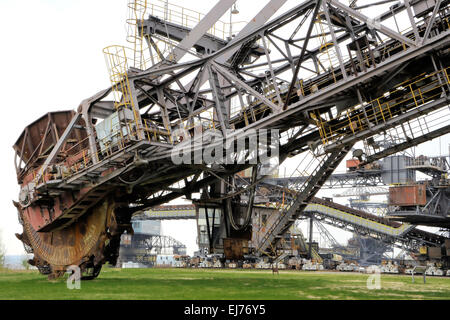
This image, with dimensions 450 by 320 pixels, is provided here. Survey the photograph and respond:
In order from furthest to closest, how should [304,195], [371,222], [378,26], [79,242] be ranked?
[371,222] → [304,195] → [79,242] → [378,26]

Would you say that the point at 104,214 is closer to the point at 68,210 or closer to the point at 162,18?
the point at 68,210

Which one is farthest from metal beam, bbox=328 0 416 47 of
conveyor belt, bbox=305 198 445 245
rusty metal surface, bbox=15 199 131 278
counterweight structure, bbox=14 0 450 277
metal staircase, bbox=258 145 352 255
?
conveyor belt, bbox=305 198 445 245

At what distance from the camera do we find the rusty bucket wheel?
19.2 m

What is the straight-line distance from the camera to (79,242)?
20156mm

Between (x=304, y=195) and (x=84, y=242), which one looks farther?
(x=304, y=195)

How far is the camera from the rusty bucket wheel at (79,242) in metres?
19.2

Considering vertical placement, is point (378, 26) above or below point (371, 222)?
above

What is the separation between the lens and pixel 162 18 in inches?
750

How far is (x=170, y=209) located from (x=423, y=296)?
205 ft

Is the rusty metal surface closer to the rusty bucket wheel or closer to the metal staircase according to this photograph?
the rusty bucket wheel

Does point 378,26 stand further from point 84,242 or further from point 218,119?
point 84,242

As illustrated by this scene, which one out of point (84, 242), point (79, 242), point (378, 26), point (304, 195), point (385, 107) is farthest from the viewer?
point (304, 195)

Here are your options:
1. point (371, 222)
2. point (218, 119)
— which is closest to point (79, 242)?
point (218, 119)
